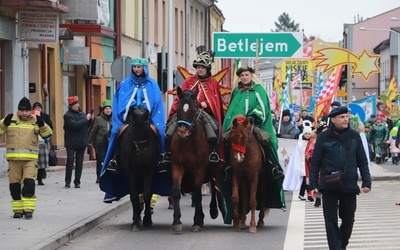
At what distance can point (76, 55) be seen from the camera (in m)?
31.8

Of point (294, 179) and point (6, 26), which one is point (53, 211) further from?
point (6, 26)

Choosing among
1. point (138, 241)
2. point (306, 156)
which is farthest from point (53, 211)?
point (306, 156)

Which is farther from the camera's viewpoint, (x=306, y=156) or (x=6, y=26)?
(x=6, y=26)

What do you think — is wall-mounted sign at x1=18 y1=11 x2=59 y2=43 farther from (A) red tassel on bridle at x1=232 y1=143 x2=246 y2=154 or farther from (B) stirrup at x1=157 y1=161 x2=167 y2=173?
(A) red tassel on bridle at x1=232 y1=143 x2=246 y2=154

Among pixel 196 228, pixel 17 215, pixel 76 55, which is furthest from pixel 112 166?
pixel 76 55

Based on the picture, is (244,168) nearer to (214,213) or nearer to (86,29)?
(214,213)

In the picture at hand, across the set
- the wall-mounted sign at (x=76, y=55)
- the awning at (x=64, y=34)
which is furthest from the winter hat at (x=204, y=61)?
the wall-mounted sign at (x=76, y=55)

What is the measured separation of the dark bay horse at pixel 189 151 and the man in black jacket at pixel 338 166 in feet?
9.87

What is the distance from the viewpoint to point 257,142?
14.7 m

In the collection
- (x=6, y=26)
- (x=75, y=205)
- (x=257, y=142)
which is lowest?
(x=75, y=205)

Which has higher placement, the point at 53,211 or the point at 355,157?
the point at 355,157

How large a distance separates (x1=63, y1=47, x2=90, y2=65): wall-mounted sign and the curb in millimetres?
13106

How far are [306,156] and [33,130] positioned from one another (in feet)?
20.9

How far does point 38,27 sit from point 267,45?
564cm
